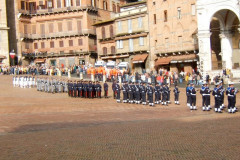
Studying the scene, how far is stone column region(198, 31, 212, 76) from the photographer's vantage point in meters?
41.0

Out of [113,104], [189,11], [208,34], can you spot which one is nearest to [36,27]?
[189,11]

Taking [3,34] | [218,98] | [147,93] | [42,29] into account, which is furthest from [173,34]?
[218,98]

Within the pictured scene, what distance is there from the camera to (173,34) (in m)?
52.0

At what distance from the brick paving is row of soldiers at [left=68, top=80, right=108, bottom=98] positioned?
4.07 m

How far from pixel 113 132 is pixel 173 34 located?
3692 cm

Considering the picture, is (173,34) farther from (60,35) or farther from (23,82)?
(60,35)

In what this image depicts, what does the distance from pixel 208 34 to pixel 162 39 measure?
12904 millimetres

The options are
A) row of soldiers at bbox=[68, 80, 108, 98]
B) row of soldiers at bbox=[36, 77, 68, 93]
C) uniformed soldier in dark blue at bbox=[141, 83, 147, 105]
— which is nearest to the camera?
uniformed soldier in dark blue at bbox=[141, 83, 147, 105]

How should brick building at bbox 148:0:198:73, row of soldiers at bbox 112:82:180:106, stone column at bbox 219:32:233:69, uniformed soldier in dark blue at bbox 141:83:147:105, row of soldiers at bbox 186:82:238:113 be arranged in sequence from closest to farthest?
row of soldiers at bbox 186:82:238:113 < row of soldiers at bbox 112:82:180:106 < uniformed soldier in dark blue at bbox 141:83:147:105 < stone column at bbox 219:32:233:69 < brick building at bbox 148:0:198:73

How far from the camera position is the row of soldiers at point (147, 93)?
1096 inches

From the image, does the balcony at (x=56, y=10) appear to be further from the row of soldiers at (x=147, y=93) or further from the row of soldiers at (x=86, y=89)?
the row of soldiers at (x=147, y=93)

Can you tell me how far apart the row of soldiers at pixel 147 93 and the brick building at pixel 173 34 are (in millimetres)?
20820

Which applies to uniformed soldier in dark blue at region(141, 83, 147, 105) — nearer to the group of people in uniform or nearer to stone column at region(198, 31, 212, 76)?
stone column at region(198, 31, 212, 76)

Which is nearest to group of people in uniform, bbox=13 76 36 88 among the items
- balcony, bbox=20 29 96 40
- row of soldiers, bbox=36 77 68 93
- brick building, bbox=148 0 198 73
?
row of soldiers, bbox=36 77 68 93
